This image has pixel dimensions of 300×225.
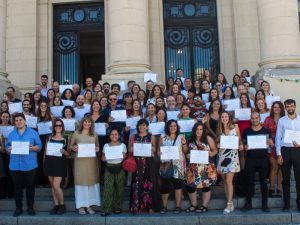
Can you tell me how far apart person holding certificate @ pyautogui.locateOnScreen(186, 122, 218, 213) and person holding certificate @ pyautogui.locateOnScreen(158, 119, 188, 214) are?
A: 156 millimetres

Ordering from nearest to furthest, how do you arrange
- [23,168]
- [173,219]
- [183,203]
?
[173,219], [23,168], [183,203]

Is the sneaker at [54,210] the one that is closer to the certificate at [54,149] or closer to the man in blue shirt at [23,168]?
the man in blue shirt at [23,168]

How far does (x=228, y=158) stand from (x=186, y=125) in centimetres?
115

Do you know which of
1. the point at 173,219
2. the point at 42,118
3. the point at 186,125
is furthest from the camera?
the point at 42,118

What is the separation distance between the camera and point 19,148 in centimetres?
851

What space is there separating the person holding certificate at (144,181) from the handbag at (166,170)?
15cm

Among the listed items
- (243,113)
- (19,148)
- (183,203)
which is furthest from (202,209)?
(19,148)

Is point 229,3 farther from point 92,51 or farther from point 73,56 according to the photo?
point 92,51

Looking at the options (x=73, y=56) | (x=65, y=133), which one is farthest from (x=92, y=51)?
(x=65, y=133)

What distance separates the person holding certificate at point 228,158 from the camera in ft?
27.8

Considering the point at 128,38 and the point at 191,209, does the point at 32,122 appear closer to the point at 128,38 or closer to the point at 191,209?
the point at 191,209

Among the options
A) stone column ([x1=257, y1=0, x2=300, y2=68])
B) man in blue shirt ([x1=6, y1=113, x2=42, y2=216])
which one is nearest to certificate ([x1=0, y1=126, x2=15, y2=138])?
man in blue shirt ([x1=6, y1=113, x2=42, y2=216])

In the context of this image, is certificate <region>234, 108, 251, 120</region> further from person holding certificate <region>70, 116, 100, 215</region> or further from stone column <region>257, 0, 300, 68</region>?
stone column <region>257, 0, 300, 68</region>

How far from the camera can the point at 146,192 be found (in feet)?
28.3
